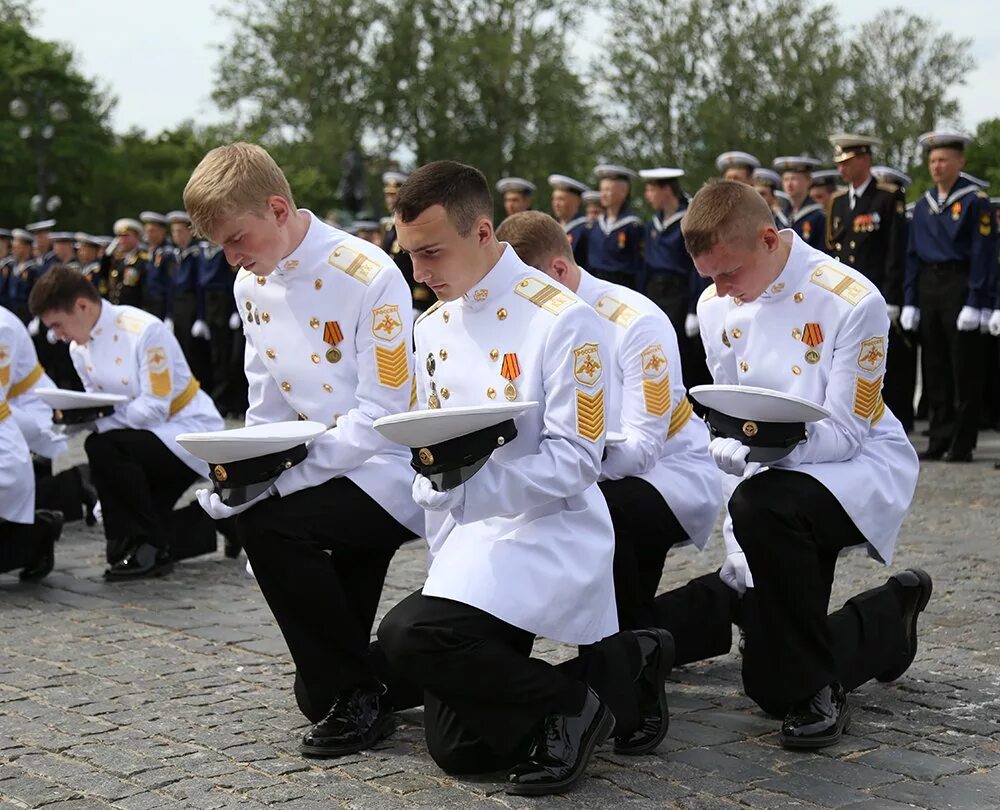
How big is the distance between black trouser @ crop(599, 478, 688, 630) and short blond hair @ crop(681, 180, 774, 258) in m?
0.97

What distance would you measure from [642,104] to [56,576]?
40110 millimetres

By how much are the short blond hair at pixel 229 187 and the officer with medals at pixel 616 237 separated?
9192mm

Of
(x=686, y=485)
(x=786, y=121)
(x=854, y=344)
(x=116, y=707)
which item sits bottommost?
(x=116, y=707)

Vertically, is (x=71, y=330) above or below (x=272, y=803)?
above

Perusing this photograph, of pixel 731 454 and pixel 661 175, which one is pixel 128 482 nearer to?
pixel 731 454

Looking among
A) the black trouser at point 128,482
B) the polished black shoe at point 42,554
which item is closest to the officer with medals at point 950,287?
the black trouser at point 128,482

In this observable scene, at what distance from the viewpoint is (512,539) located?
4.33m

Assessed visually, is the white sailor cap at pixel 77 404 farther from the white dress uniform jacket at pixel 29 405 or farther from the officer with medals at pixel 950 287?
the officer with medals at pixel 950 287

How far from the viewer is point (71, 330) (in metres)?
8.65

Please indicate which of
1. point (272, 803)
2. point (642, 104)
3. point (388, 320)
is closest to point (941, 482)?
point (388, 320)

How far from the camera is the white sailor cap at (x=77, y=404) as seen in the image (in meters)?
7.79

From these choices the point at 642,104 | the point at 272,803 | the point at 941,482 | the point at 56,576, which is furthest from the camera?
the point at 642,104

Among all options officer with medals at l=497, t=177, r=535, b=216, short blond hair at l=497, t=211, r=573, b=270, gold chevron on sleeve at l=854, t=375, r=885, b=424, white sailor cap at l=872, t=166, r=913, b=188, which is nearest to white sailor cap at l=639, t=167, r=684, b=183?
officer with medals at l=497, t=177, r=535, b=216

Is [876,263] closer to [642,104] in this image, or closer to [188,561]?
[188,561]
